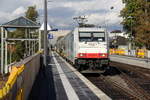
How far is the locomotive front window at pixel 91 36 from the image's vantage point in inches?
810

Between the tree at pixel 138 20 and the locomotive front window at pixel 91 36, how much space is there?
34137mm

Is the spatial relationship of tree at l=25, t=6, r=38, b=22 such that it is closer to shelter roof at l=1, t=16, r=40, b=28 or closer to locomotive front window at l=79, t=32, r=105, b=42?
shelter roof at l=1, t=16, r=40, b=28

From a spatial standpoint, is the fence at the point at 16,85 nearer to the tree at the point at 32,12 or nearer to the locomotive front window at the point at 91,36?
the locomotive front window at the point at 91,36

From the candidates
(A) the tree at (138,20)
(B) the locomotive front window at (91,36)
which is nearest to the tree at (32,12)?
(A) the tree at (138,20)

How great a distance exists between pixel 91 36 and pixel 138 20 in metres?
38.9

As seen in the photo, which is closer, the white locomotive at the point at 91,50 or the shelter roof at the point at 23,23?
the white locomotive at the point at 91,50

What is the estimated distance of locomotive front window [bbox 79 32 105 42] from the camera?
67.5ft

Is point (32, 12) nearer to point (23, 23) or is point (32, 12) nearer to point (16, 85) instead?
point (23, 23)

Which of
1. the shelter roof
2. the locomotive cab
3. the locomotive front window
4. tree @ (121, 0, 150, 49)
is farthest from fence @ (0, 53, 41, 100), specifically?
tree @ (121, 0, 150, 49)

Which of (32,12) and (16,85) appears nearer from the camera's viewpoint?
(16,85)

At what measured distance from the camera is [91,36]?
20.7 m

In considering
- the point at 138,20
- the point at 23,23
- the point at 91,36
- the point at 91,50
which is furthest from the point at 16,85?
the point at 138,20

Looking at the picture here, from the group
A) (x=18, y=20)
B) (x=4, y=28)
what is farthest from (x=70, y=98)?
(x=4, y=28)

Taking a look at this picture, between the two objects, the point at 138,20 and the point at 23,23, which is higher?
the point at 138,20
